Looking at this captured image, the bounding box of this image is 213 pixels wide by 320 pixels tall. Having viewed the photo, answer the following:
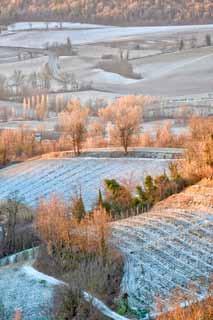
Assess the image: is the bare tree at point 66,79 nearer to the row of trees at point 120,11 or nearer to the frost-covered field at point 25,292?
the row of trees at point 120,11

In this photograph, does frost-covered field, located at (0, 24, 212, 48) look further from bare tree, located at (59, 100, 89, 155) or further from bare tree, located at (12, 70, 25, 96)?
bare tree, located at (59, 100, 89, 155)

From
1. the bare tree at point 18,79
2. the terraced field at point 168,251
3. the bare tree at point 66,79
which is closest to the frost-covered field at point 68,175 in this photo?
the terraced field at point 168,251

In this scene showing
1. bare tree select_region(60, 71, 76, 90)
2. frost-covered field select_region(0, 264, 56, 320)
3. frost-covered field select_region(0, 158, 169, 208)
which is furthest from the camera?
bare tree select_region(60, 71, 76, 90)

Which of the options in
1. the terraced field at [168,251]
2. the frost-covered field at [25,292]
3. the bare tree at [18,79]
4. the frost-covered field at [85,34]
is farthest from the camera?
the frost-covered field at [85,34]

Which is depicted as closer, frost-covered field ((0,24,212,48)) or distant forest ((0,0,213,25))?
frost-covered field ((0,24,212,48))

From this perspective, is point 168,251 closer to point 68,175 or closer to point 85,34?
point 68,175

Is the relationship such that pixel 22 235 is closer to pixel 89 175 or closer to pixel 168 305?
pixel 168 305

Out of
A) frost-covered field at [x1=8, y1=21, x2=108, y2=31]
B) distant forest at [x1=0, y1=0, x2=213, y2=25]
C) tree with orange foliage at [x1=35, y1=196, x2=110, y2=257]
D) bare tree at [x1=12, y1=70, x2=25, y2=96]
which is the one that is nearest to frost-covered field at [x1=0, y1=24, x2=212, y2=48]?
frost-covered field at [x1=8, y1=21, x2=108, y2=31]

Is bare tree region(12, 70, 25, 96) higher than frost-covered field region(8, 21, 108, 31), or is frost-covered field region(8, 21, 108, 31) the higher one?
frost-covered field region(8, 21, 108, 31)
